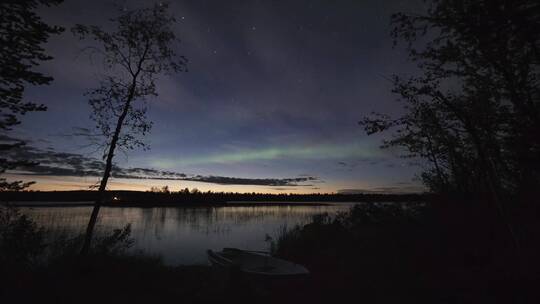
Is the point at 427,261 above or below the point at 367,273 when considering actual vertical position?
above

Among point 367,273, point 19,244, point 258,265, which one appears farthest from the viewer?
point 258,265

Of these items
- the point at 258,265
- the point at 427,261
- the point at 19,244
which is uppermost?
the point at 19,244

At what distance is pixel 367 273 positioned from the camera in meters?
12.2

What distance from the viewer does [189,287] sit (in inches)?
465

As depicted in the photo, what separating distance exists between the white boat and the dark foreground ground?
0.55m

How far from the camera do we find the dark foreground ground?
9367mm

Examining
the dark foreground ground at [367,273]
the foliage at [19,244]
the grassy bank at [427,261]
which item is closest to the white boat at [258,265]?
the dark foreground ground at [367,273]

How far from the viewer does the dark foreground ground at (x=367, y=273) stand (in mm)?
9367

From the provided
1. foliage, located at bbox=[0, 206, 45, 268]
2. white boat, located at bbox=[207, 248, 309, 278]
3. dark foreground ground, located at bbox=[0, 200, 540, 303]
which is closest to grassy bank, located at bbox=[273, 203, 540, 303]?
dark foreground ground, located at bbox=[0, 200, 540, 303]

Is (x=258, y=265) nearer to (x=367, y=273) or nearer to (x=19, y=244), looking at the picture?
(x=367, y=273)

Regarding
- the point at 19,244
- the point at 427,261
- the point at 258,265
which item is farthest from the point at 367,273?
the point at 19,244

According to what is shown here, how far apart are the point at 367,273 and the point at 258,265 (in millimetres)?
4997

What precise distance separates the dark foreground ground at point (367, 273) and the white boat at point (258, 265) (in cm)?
55

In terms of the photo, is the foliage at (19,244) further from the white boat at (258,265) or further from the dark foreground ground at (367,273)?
the white boat at (258,265)
